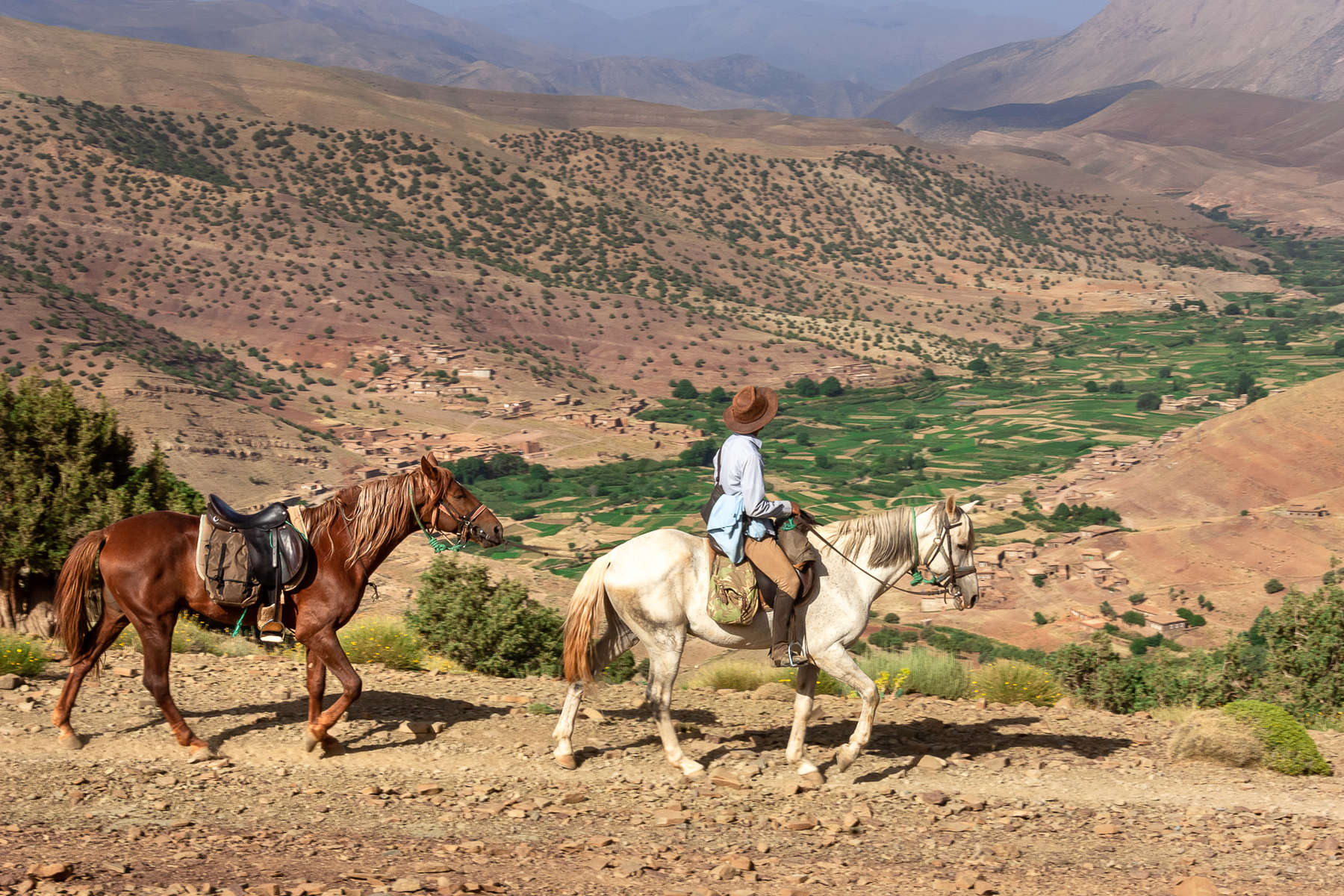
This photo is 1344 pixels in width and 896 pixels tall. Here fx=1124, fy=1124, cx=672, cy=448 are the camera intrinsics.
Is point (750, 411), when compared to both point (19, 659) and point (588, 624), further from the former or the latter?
point (19, 659)

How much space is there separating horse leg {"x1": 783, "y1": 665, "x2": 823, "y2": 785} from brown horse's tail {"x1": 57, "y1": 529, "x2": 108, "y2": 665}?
6190 millimetres

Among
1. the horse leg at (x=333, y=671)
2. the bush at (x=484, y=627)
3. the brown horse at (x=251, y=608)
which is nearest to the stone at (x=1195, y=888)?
the brown horse at (x=251, y=608)

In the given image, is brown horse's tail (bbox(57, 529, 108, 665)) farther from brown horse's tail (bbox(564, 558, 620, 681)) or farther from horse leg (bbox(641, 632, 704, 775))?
horse leg (bbox(641, 632, 704, 775))

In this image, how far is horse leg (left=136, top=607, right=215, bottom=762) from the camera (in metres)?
9.48

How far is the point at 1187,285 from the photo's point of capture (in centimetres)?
16388

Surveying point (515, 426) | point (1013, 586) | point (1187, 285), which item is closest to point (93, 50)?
point (515, 426)

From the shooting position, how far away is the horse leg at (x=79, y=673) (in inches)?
380

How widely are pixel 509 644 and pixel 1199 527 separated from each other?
6020 cm

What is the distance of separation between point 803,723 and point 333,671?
409 centimetres

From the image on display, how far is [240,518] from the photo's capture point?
31.5ft

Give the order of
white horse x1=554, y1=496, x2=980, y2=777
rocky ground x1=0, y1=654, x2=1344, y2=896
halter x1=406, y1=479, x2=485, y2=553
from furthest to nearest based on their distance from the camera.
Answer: halter x1=406, y1=479, x2=485, y2=553 < white horse x1=554, y1=496, x2=980, y2=777 < rocky ground x1=0, y1=654, x2=1344, y2=896

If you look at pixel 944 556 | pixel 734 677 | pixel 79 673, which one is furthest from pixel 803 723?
pixel 79 673

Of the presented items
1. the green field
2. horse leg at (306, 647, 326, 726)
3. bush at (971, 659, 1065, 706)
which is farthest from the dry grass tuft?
the green field

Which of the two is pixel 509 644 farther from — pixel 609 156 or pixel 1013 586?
pixel 609 156
